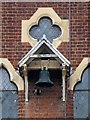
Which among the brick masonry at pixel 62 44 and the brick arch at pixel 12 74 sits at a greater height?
the brick masonry at pixel 62 44

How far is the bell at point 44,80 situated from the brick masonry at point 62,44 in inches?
11.3

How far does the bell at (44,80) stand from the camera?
42.7ft

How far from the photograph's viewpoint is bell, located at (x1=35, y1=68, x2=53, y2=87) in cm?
1302

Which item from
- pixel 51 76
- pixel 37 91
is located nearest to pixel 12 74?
pixel 37 91

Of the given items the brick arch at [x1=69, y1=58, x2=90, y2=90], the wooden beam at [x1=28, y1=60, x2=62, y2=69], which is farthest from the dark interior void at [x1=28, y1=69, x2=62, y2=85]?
the brick arch at [x1=69, y1=58, x2=90, y2=90]

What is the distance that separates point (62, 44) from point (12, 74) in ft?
3.06

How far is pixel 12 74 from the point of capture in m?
13.6

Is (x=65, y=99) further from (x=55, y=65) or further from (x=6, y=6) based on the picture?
(x=6, y=6)

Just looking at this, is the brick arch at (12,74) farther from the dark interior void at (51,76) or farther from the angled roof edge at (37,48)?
the angled roof edge at (37,48)

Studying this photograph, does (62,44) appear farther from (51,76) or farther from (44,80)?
(44,80)

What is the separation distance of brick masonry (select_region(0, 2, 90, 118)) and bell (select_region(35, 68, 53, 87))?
286 millimetres

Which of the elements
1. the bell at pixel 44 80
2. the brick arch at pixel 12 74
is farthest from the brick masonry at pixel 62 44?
the bell at pixel 44 80

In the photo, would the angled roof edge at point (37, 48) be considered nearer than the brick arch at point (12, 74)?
Yes

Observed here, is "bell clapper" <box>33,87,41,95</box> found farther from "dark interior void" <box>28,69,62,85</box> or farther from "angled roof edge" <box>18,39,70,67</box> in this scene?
"angled roof edge" <box>18,39,70,67</box>
